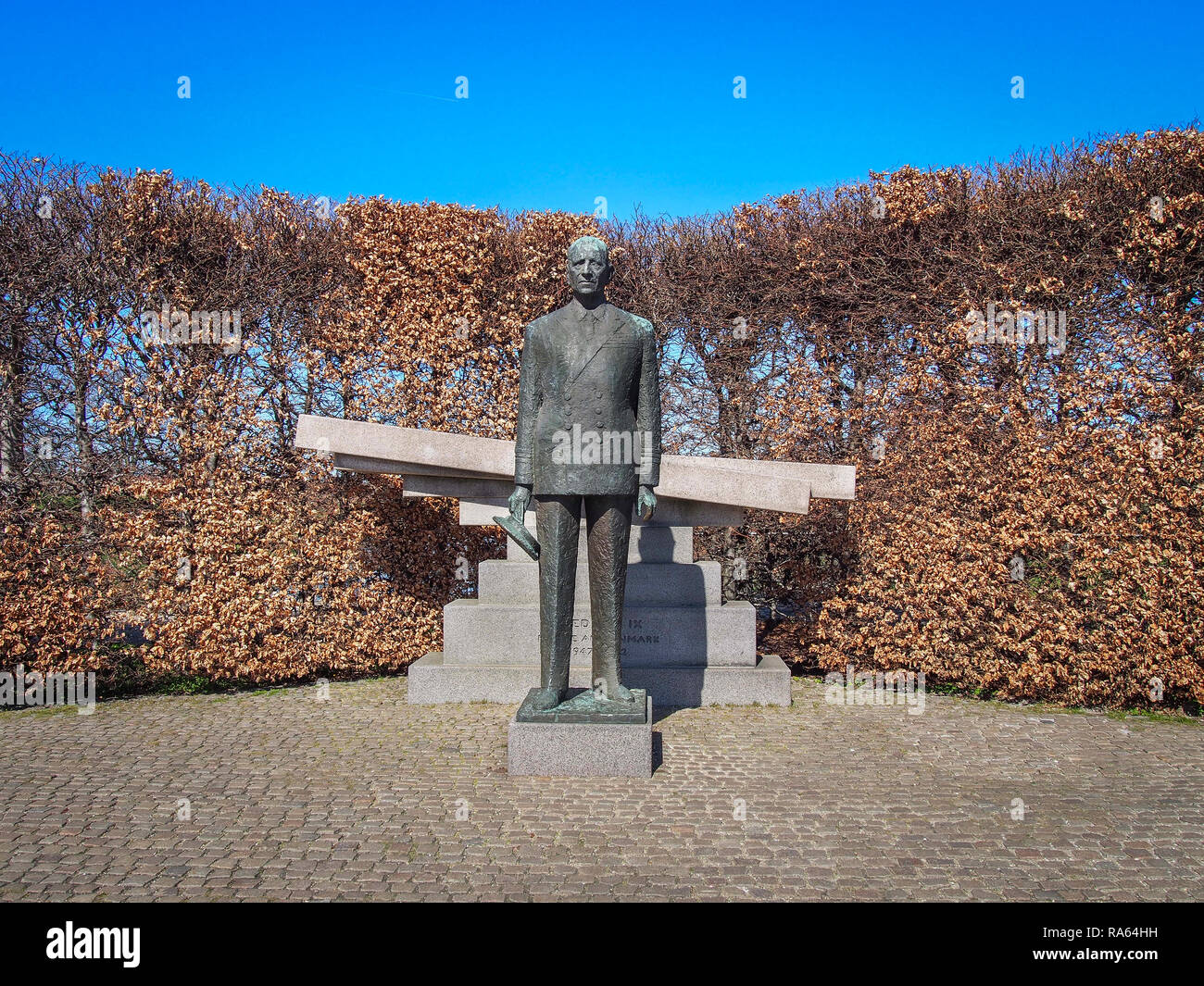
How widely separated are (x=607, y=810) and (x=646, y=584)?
116 inches

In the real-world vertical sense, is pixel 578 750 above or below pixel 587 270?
below

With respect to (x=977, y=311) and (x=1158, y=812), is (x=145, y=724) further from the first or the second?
(x=977, y=311)

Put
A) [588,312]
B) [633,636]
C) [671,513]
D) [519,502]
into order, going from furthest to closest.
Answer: [671,513] → [633,636] → [519,502] → [588,312]

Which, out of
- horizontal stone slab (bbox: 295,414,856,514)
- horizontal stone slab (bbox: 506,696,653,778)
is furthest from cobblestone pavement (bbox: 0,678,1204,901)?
horizontal stone slab (bbox: 295,414,856,514)

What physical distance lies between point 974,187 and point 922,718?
6321 millimetres

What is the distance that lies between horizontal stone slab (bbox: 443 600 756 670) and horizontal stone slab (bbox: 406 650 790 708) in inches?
4.0

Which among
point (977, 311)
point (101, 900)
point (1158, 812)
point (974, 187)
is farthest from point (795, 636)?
point (101, 900)

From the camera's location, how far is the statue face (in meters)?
5.04

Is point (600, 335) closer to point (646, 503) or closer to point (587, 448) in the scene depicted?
point (587, 448)

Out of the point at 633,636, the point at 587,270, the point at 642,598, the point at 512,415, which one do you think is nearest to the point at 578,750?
the point at 633,636

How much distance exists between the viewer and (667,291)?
10258 millimetres

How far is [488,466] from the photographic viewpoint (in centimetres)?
718

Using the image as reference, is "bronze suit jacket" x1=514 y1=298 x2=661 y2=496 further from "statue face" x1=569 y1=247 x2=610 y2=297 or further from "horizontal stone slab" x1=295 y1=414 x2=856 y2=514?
"horizontal stone slab" x1=295 y1=414 x2=856 y2=514

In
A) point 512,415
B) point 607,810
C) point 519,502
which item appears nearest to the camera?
point 607,810
